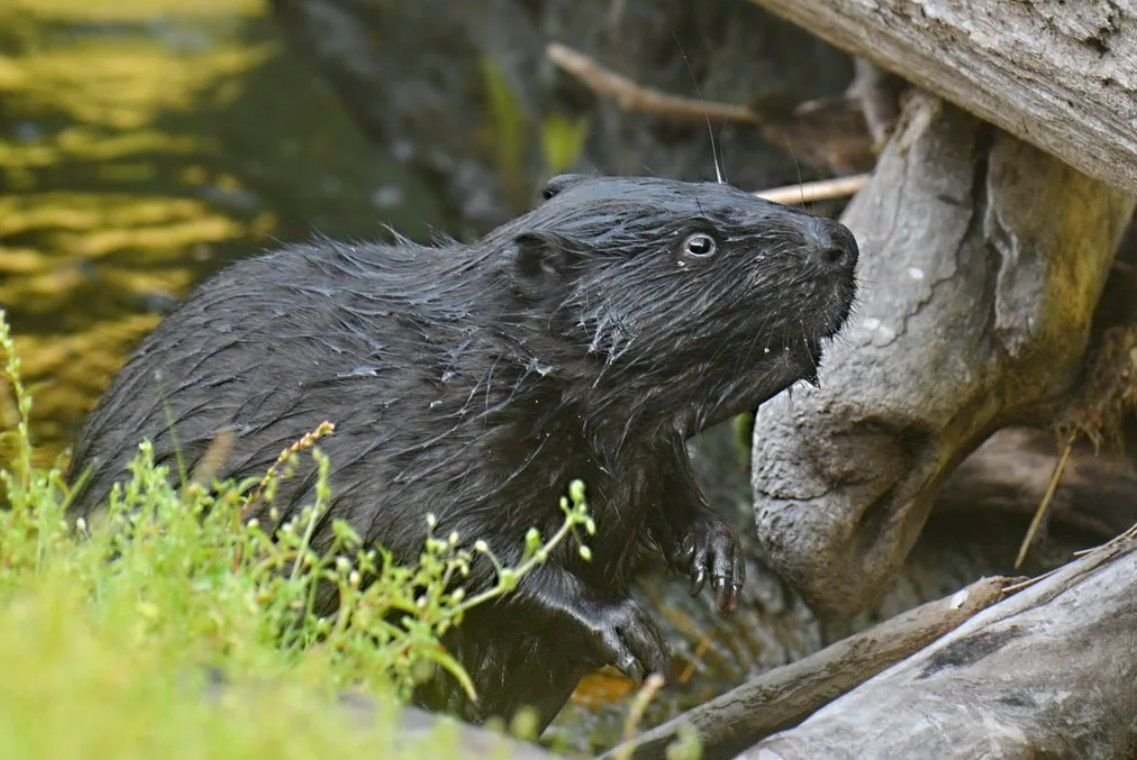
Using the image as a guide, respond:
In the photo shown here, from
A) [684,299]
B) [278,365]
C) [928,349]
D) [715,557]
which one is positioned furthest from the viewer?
[928,349]

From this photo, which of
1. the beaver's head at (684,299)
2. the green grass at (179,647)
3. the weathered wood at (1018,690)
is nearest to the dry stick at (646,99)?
the beaver's head at (684,299)

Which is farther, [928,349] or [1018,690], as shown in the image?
[928,349]

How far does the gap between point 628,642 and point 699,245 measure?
1.06 meters

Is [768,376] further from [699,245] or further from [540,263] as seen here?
[540,263]

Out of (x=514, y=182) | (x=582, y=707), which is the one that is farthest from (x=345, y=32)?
(x=582, y=707)

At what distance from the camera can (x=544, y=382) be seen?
434 cm

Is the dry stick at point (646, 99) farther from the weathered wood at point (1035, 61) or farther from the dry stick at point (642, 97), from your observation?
the weathered wood at point (1035, 61)

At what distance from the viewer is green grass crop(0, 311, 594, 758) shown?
235 cm

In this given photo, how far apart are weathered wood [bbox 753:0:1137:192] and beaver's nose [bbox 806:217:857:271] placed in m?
0.66

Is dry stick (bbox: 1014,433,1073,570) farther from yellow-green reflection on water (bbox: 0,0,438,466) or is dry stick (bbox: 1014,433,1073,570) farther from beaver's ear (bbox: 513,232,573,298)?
yellow-green reflection on water (bbox: 0,0,438,466)

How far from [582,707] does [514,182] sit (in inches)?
200

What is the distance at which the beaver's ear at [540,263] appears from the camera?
4.31m

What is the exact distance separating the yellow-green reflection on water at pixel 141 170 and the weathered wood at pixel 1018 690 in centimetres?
393

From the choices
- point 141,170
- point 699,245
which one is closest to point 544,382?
point 699,245
